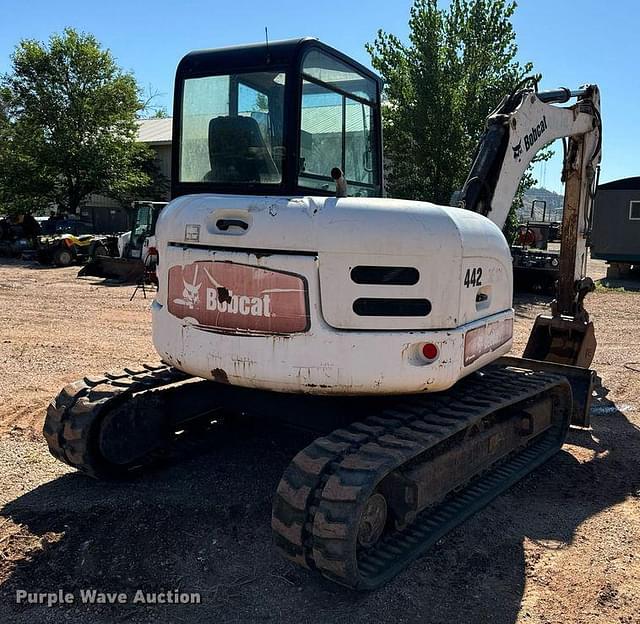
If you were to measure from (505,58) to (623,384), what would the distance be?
15949mm

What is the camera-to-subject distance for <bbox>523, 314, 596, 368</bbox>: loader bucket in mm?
7125

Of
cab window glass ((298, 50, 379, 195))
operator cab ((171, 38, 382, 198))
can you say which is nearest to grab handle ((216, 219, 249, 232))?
operator cab ((171, 38, 382, 198))

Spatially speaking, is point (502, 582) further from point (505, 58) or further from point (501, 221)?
point (505, 58)

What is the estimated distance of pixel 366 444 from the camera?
3.65 meters

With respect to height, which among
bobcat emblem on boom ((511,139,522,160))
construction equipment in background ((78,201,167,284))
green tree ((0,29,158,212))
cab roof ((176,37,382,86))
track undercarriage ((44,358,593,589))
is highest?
green tree ((0,29,158,212))

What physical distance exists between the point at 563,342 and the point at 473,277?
12.0ft

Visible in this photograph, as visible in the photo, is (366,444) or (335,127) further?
(335,127)

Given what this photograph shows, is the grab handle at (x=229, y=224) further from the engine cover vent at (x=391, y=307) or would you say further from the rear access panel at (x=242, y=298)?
the engine cover vent at (x=391, y=307)

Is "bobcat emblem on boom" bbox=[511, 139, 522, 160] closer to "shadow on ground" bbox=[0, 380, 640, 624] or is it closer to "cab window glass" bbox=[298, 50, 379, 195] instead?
"cab window glass" bbox=[298, 50, 379, 195]

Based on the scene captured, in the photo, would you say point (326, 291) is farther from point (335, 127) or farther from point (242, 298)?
point (335, 127)

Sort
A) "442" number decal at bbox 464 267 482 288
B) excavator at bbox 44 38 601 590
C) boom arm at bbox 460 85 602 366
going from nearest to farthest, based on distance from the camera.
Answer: excavator at bbox 44 38 601 590 → "442" number decal at bbox 464 267 482 288 → boom arm at bbox 460 85 602 366

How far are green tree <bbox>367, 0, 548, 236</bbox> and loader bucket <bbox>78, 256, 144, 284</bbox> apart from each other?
326 inches

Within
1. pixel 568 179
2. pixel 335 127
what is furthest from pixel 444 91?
pixel 335 127

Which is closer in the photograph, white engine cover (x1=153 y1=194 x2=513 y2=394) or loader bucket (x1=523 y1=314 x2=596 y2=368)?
white engine cover (x1=153 y1=194 x2=513 y2=394)
